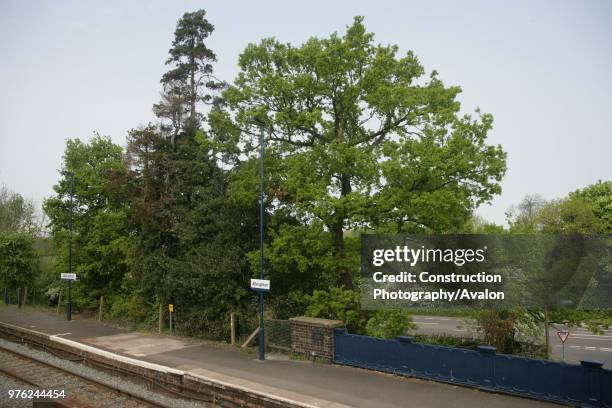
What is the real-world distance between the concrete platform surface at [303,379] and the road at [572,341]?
729 cm

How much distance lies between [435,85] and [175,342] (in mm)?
14836

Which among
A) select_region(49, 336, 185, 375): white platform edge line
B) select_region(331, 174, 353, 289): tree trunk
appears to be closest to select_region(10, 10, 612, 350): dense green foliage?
select_region(331, 174, 353, 289): tree trunk

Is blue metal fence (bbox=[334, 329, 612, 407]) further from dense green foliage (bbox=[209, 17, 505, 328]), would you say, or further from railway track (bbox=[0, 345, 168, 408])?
railway track (bbox=[0, 345, 168, 408])

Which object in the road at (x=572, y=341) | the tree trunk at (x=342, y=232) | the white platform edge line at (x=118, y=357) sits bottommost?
the road at (x=572, y=341)

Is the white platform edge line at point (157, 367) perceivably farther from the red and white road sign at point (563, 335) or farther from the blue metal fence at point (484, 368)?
the red and white road sign at point (563, 335)

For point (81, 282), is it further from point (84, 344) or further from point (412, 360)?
point (412, 360)

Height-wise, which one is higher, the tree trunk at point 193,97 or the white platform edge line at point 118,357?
the tree trunk at point 193,97

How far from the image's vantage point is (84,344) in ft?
61.9

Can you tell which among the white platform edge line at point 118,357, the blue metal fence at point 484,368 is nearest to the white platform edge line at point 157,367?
the white platform edge line at point 118,357

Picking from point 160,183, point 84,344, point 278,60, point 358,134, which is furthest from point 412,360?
point 160,183

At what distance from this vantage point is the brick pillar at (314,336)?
1552cm

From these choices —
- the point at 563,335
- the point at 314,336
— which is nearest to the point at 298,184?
the point at 314,336

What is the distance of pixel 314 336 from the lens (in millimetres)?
15883

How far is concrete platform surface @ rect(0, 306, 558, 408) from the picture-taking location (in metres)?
11.4
